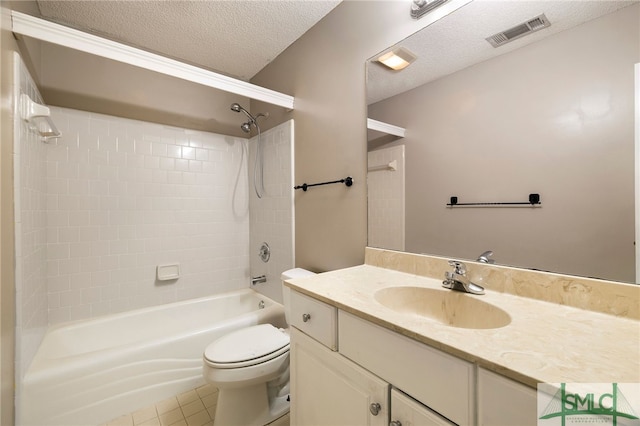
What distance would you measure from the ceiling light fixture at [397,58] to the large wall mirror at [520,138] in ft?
0.10

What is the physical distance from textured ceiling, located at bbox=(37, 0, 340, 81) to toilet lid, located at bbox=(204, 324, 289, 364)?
200 cm

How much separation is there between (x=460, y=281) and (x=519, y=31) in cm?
94

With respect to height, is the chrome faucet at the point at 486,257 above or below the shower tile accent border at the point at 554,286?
above

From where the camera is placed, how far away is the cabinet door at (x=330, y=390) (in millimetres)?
748

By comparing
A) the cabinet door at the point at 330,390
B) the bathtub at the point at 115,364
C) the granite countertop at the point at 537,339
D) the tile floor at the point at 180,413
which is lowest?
the tile floor at the point at 180,413

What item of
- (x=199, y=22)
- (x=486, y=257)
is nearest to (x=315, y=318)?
(x=486, y=257)

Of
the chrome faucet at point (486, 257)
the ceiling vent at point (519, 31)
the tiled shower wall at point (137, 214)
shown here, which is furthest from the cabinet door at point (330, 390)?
the tiled shower wall at point (137, 214)

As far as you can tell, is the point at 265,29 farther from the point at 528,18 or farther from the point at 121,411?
the point at 121,411

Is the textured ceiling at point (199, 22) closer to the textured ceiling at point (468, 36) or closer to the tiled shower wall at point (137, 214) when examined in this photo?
the tiled shower wall at point (137, 214)

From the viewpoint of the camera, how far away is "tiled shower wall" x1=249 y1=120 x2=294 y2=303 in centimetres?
203

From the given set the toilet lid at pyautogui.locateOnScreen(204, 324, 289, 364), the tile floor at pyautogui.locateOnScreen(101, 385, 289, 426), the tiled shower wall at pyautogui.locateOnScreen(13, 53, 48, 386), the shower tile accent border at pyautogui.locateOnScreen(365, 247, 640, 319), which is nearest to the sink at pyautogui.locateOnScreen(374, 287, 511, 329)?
the shower tile accent border at pyautogui.locateOnScreen(365, 247, 640, 319)

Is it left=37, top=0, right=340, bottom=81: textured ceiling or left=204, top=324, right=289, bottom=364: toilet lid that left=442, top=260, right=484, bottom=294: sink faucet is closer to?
left=204, top=324, right=289, bottom=364: toilet lid

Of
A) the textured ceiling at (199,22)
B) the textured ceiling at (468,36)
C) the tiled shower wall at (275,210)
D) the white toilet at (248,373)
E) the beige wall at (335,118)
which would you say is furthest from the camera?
the tiled shower wall at (275,210)

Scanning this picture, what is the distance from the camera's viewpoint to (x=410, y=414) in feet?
2.17
